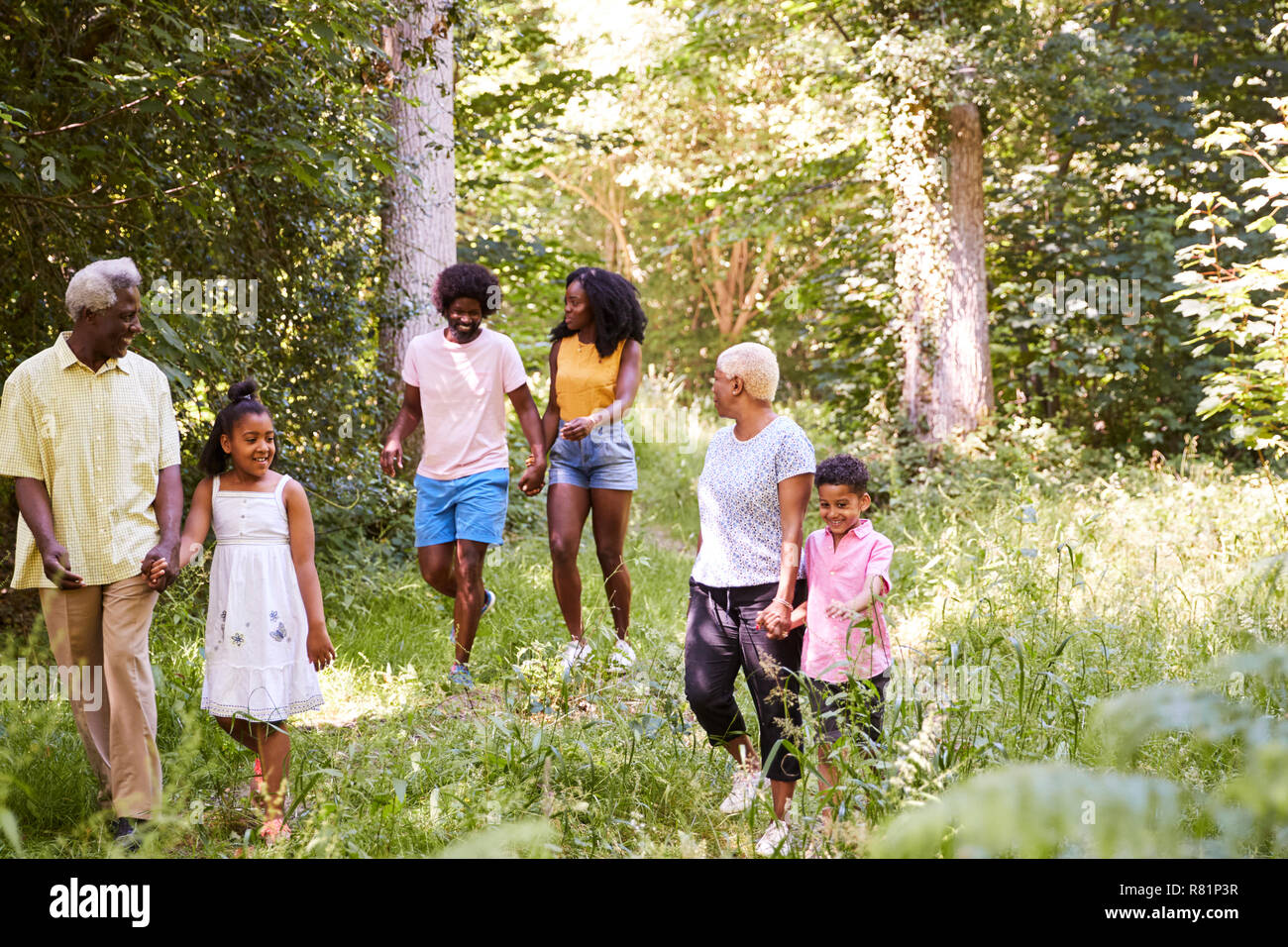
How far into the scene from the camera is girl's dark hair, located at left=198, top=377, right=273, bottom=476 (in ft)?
12.1

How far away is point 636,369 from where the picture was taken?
548 centimetres

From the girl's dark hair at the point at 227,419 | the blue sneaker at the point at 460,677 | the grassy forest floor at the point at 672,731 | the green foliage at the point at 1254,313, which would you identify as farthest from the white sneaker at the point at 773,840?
the green foliage at the point at 1254,313

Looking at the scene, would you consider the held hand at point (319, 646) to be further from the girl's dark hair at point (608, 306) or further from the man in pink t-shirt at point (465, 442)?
the girl's dark hair at point (608, 306)

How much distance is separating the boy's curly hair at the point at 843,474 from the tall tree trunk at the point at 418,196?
5247 mm

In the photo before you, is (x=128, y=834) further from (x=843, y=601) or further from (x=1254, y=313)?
(x=1254, y=313)

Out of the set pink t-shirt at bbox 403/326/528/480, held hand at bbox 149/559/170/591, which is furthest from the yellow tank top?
held hand at bbox 149/559/170/591

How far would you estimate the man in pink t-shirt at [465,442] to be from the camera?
5.21 metres

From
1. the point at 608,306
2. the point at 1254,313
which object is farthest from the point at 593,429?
the point at 1254,313

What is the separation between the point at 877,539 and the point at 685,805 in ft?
3.83

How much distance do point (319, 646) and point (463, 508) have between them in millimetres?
1593

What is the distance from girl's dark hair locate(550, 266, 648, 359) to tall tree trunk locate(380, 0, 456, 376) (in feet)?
10.5

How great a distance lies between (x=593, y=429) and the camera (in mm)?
5309

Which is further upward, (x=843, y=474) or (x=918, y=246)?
(x=918, y=246)
